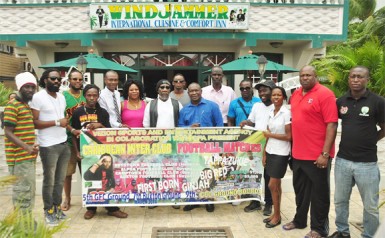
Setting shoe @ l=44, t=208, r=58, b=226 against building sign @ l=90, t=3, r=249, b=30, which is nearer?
shoe @ l=44, t=208, r=58, b=226

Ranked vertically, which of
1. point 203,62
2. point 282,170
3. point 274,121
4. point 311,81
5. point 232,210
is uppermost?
point 203,62

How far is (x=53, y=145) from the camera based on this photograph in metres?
4.07

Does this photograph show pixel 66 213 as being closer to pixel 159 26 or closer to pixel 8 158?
pixel 8 158

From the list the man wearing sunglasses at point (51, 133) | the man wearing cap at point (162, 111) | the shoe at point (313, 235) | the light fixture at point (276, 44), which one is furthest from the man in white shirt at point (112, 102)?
the light fixture at point (276, 44)

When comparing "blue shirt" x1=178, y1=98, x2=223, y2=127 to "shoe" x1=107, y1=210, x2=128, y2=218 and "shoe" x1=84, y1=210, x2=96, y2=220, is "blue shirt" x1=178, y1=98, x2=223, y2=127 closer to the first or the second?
"shoe" x1=107, y1=210, x2=128, y2=218

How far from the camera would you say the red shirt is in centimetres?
357

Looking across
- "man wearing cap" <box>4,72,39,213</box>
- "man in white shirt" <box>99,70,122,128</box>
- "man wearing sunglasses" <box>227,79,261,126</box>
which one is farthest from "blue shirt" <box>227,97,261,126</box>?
"man wearing cap" <box>4,72,39,213</box>

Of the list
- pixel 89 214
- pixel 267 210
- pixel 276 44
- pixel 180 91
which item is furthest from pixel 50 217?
pixel 276 44

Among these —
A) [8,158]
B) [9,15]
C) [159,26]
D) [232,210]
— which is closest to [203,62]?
[159,26]

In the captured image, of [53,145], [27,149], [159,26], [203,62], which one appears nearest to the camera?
[27,149]

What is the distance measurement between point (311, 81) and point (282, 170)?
1.15 meters

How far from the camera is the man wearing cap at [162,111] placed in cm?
466

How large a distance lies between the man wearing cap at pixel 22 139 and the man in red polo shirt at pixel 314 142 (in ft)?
9.53

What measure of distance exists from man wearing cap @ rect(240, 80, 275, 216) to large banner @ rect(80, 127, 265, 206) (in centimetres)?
16
